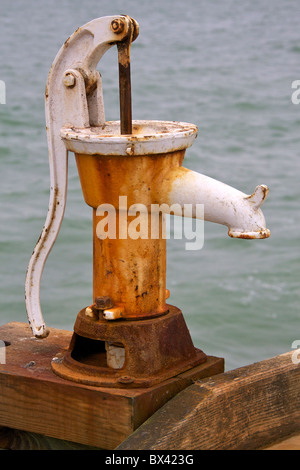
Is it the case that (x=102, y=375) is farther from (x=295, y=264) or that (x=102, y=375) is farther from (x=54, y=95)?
(x=295, y=264)

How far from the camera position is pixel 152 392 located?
1.90 metres

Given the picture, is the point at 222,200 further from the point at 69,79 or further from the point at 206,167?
the point at 206,167

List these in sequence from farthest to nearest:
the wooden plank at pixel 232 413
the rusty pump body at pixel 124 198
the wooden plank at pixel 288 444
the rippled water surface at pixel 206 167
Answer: the rippled water surface at pixel 206 167
the wooden plank at pixel 288 444
the rusty pump body at pixel 124 198
the wooden plank at pixel 232 413

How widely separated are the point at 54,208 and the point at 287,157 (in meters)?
6.07

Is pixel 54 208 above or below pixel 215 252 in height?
above

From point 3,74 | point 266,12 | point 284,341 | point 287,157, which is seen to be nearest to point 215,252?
point 284,341

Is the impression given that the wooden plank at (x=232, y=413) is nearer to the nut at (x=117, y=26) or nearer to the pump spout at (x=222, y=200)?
the pump spout at (x=222, y=200)

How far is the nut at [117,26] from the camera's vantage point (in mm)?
1906

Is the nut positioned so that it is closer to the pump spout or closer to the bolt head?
the bolt head

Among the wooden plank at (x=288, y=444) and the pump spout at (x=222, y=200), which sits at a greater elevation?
the pump spout at (x=222, y=200)

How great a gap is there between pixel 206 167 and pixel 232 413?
19.3ft

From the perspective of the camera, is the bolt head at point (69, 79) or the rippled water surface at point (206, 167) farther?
the rippled water surface at point (206, 167)

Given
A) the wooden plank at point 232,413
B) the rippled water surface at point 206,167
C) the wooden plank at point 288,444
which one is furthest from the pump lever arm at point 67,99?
the rippled water surface at point 206,167

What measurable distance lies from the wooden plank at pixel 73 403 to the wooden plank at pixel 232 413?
5 cm
